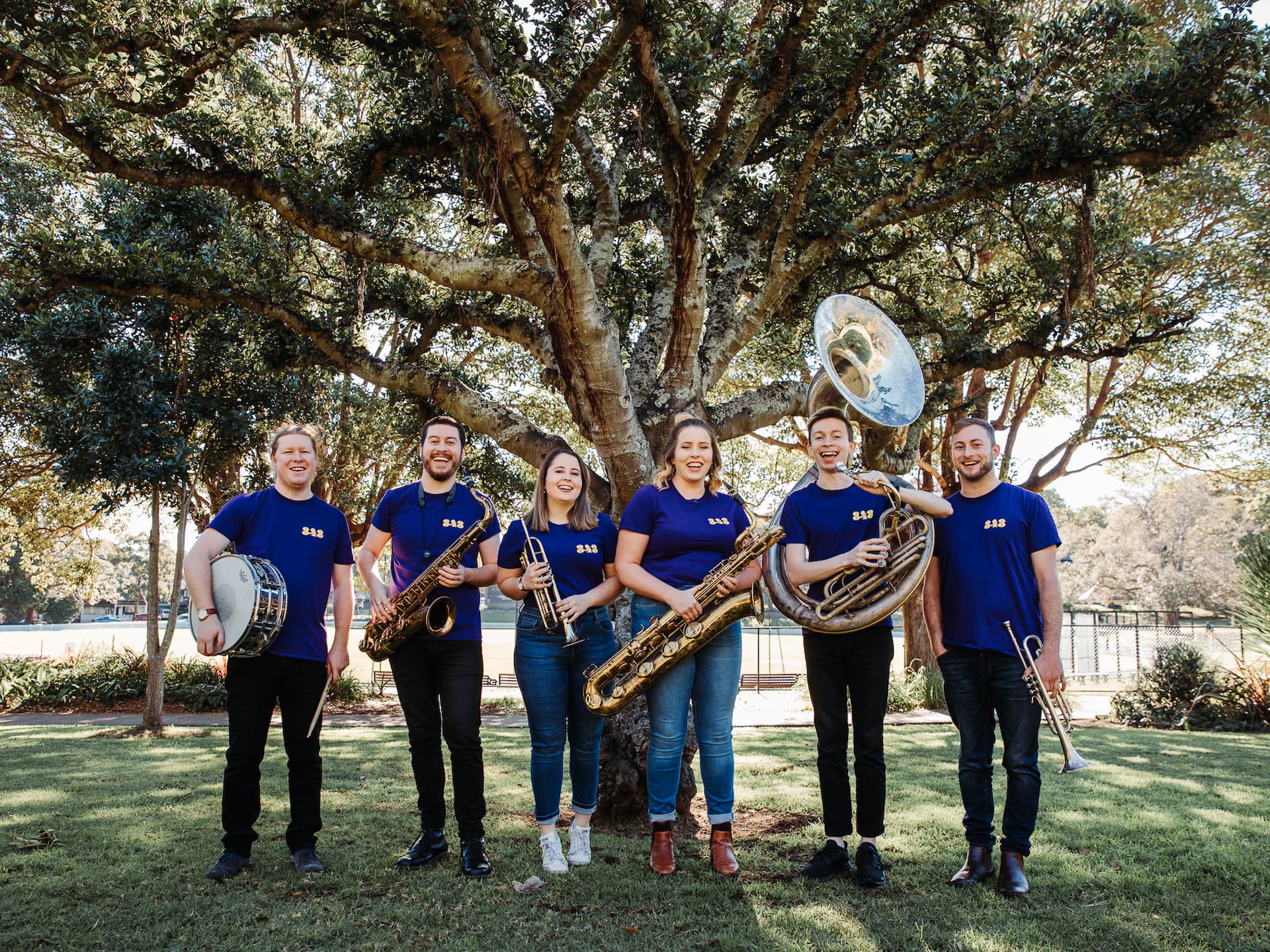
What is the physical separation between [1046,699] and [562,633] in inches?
86.2

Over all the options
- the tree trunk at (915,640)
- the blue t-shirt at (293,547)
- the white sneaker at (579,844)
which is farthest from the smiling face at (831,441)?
the tree trunk at (915,640)

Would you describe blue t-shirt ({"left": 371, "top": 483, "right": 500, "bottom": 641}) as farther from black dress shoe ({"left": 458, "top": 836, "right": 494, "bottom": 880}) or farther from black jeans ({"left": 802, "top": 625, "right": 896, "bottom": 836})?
black jeans ({"left": 802, "top": 625, "right": 896, "bottom": 836})

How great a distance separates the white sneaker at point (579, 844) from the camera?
4074 mm

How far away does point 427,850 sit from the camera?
4.09 meters

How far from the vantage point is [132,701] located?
16.0 meters

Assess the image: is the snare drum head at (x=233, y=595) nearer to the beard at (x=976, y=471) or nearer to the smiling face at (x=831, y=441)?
the smiling face at (x=831, y=441)

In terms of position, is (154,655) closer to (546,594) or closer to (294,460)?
(294,460)

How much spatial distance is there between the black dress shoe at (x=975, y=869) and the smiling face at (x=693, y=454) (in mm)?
2189

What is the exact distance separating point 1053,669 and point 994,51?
5933 millimetres

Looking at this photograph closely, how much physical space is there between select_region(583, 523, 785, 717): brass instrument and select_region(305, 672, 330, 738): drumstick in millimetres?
1289

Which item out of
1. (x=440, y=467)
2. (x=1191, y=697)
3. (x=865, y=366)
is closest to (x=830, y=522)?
(x=865, y=366)

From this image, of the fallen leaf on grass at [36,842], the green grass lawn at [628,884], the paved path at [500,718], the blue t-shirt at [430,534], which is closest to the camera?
the green grass lawn at [628,884]

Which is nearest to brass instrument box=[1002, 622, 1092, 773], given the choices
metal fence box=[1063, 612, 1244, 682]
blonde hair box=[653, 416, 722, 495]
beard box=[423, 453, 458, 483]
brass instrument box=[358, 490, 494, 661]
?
blonde hair box=[653, 416, 722, 495]

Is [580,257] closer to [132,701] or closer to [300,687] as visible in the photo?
[300,687]
